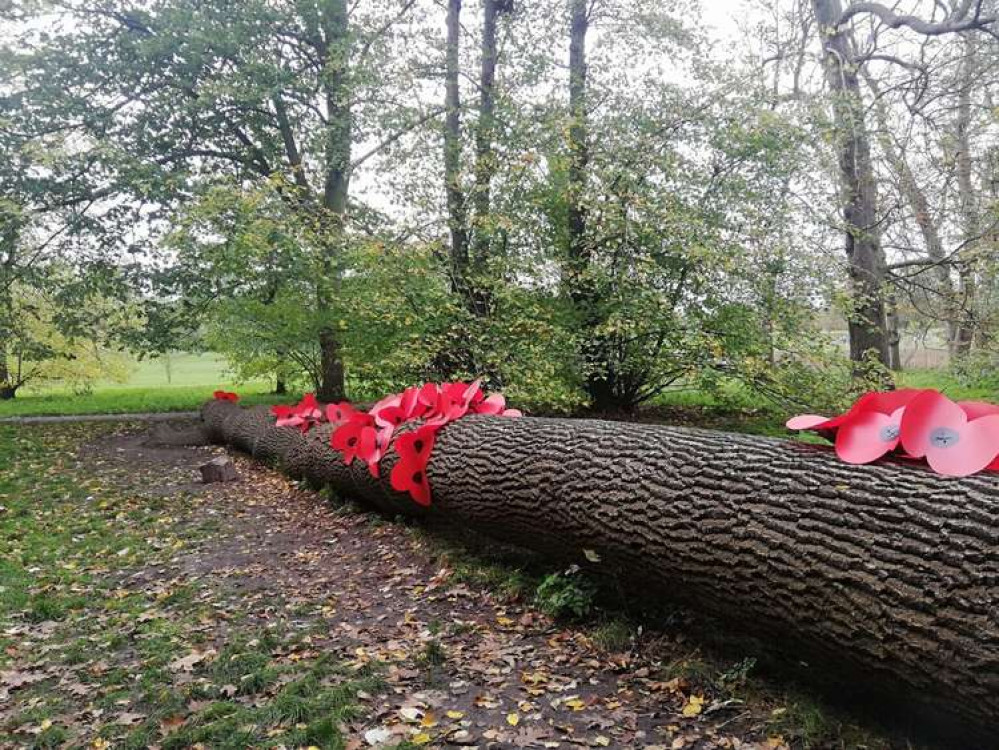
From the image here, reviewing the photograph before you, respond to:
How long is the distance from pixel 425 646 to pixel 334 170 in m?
11.7

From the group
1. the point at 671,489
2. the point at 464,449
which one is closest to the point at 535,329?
the point at 464,449

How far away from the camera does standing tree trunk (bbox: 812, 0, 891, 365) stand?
9797 millimetres

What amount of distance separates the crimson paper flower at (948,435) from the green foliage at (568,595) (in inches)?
66.7

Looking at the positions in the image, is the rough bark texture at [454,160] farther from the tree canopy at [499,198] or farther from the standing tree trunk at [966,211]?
the standing tree trunk at [966,211]

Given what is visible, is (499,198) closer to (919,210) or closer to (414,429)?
Answer: (414,429)

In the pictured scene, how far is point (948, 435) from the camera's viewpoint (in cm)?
251

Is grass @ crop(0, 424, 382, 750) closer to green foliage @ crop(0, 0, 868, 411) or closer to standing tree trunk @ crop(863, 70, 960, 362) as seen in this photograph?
green foliage @ crop(0, 0, 868, 411)

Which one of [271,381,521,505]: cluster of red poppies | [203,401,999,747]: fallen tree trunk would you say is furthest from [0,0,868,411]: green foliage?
[203,401,999,747]: fallen tree trunk

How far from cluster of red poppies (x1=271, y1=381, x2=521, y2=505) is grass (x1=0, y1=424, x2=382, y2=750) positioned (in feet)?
4.48

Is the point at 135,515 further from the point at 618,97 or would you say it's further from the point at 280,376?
the point at 618,97

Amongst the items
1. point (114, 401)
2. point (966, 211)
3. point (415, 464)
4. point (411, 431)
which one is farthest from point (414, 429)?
point (114, 401)

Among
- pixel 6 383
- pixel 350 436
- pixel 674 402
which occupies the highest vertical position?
pixel 350 436

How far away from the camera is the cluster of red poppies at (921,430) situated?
93.6 inches

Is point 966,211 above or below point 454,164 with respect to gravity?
below
